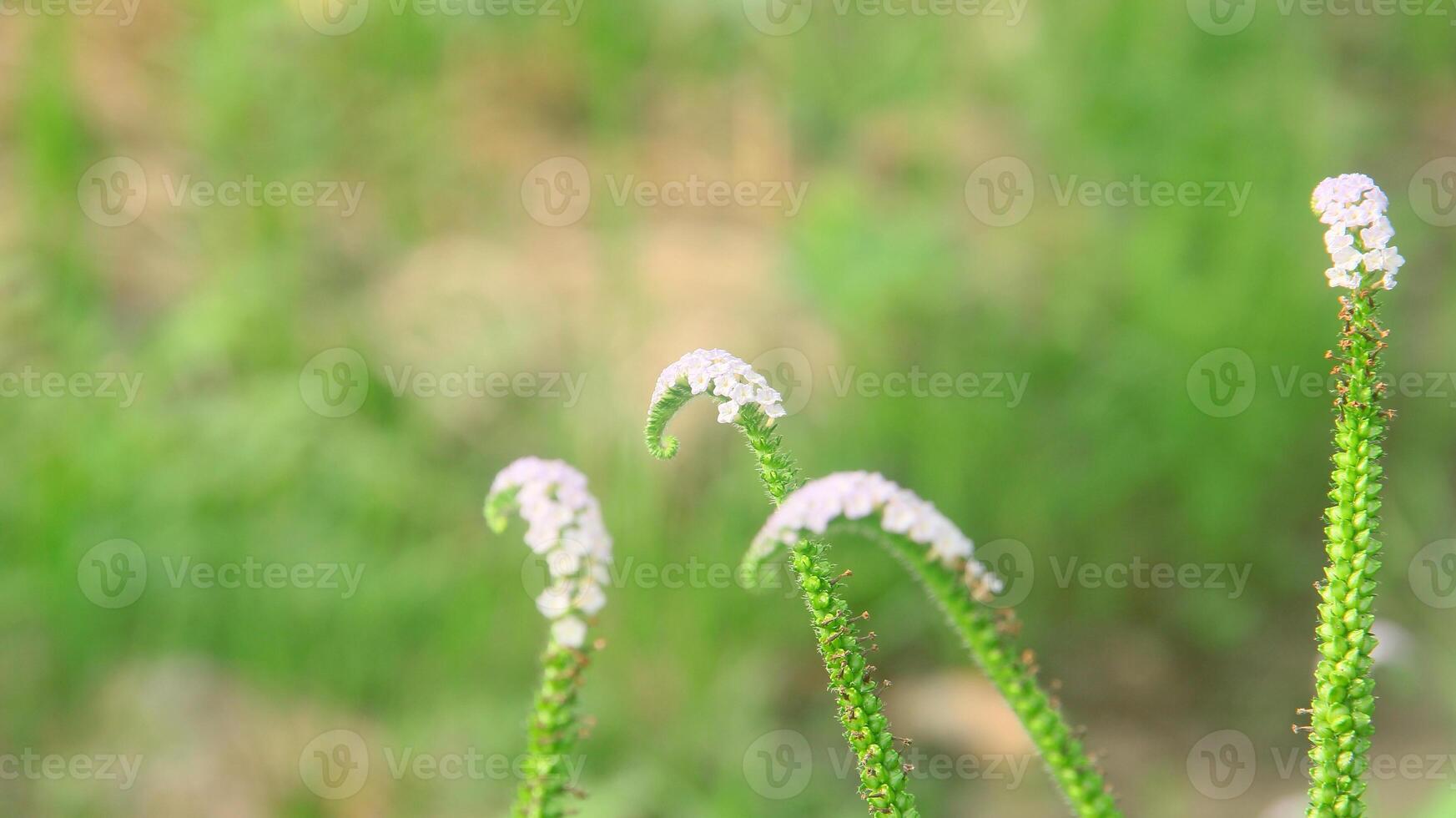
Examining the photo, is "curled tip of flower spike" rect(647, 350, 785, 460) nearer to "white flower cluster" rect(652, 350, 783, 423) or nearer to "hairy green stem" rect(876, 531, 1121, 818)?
"white flower cluster" rect(652, 350, 783, 423)

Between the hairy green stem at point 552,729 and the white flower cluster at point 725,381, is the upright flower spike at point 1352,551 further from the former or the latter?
the hairy green stem at point 552,729

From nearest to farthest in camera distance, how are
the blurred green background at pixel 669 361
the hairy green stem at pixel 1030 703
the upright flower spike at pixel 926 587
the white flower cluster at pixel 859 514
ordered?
the white flower cluster at pixel 859 514 < the upright flower spike at pixel 926 587 < the hairy green stem at pixel 1030 703 < the blurred green background at pixel 669 361

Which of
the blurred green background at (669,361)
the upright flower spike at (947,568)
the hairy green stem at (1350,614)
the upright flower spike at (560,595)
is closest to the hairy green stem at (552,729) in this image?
the upright flower spike at (560,595)

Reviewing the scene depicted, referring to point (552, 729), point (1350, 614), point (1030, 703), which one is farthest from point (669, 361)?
point (552, 729)

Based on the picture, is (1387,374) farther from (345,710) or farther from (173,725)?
(173,725)

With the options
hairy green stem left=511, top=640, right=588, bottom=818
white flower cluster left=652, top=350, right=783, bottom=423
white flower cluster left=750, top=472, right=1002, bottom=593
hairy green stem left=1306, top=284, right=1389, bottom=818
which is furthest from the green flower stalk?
hairy green stem left=1306, top=284, right=1389, bottom=818

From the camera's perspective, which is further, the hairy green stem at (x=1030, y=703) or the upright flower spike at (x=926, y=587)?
the hairy green stem at (x=1030, y=703)
